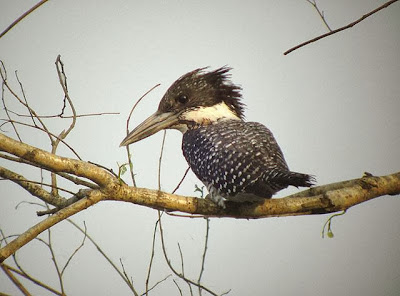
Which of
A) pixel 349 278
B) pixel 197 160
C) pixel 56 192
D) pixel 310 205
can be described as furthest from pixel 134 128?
pixel 349 278

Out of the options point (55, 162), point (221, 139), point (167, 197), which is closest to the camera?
point (55, 162)

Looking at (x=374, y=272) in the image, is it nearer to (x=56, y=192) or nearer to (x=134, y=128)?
(x=134, y=128)

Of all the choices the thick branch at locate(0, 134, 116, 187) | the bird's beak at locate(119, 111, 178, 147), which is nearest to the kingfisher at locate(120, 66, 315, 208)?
the bird's beak at locate(119, 111, 178, 147)

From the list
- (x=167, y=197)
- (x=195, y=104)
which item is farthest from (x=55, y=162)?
(x=195, y=104)

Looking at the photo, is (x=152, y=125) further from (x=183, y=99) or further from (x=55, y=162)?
(x=55, y=162)

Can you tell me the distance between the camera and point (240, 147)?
83.7 inches

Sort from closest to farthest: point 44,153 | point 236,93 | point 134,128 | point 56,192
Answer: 1. point 44,153
2. point 56,192
3. point 134,128
4. point 236,93

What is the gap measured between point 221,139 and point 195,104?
2.09 feet

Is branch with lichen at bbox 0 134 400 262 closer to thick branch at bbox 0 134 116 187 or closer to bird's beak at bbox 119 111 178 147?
thick branch at bbox 0 134 116 187

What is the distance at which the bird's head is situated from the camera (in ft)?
8.96

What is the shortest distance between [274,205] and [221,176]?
31cm

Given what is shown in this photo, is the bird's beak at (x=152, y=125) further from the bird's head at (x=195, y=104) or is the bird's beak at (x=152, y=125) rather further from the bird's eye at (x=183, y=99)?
the bird's eye at (x=183, y=99)

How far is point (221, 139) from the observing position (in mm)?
2246

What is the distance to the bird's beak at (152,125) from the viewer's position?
8.68 feet
